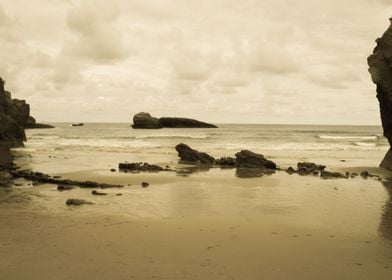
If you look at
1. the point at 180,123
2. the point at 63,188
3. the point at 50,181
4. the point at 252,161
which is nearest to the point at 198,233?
the point at 63,188

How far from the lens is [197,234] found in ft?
34.1

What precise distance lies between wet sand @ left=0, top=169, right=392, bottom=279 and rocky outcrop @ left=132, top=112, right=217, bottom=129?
100287mm

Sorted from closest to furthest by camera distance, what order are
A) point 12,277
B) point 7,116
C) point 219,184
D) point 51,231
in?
point 12,277
point 51,231
point 219,184
point 7,116

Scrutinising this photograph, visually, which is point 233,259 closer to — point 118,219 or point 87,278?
point 87,278

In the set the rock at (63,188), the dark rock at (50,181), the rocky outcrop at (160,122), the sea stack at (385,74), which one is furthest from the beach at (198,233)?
the rocky outcrop at (160,122)

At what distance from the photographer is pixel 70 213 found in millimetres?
12617

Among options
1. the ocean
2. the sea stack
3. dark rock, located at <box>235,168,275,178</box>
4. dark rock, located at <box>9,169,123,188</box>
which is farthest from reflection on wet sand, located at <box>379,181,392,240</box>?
the ocean

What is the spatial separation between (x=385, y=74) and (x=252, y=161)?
10.4 meters

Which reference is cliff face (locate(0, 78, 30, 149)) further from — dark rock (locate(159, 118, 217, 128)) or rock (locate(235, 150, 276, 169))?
dark rock (locate(159, 118, 217, 128))

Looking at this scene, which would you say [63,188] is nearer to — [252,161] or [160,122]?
[252,161]

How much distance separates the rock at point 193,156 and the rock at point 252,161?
282 centimetres

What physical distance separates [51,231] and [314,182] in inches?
560

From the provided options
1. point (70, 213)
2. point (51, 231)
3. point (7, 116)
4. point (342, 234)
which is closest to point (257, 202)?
→ point (342, 234)

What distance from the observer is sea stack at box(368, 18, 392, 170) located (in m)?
26.0
